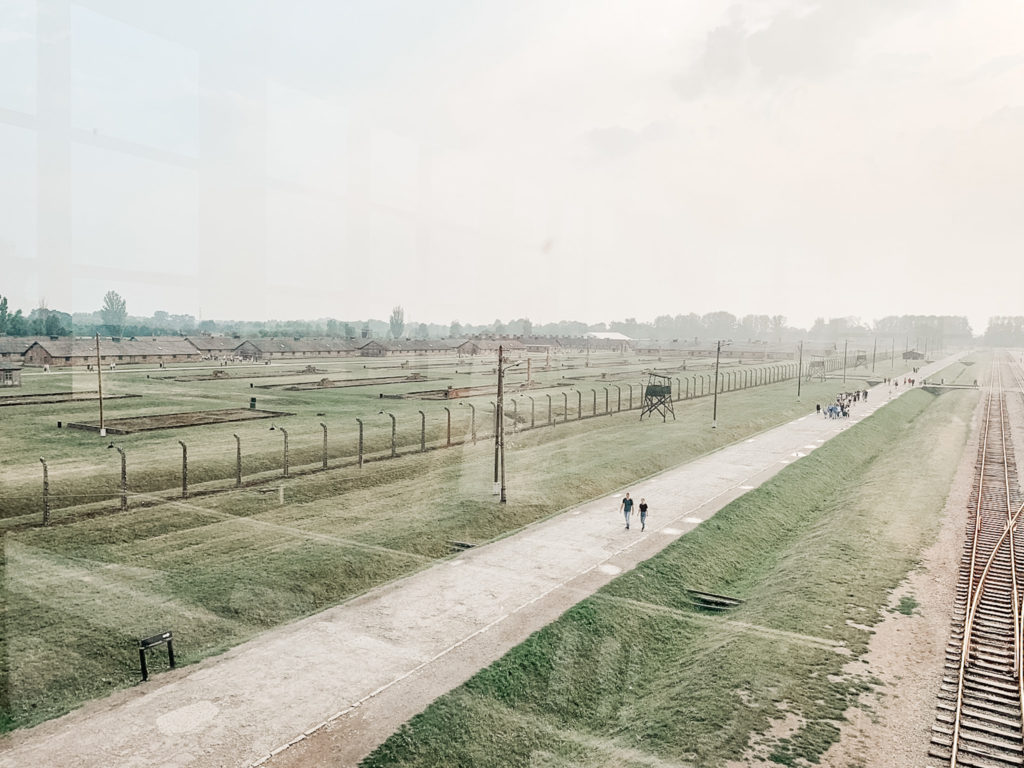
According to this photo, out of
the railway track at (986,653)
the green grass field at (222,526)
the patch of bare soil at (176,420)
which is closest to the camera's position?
the railway track at (986,653)

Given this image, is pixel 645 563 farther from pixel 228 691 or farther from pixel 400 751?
pixel 228 691

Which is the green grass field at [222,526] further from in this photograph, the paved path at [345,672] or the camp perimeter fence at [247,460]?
the paved path at [345,672]

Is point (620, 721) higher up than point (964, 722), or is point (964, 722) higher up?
point (964, 722)

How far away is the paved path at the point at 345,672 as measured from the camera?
13312mm

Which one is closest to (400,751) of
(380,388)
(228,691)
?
(228,691)

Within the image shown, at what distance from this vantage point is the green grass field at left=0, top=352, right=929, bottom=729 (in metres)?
17.9

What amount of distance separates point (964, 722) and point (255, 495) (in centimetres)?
2960

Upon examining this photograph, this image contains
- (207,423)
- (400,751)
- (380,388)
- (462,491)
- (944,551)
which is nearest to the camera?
(400,751)

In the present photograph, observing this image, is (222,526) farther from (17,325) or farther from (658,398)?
(17,325)

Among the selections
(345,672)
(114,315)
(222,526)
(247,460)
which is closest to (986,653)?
(345,672)

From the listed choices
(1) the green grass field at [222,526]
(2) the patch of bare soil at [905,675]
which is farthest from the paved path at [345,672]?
(2) the patch of bare soil at [905,675]

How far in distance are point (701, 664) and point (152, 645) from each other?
1483 cm

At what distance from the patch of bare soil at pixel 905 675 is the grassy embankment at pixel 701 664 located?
0.38 m

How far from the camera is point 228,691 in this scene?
15.5 meters
